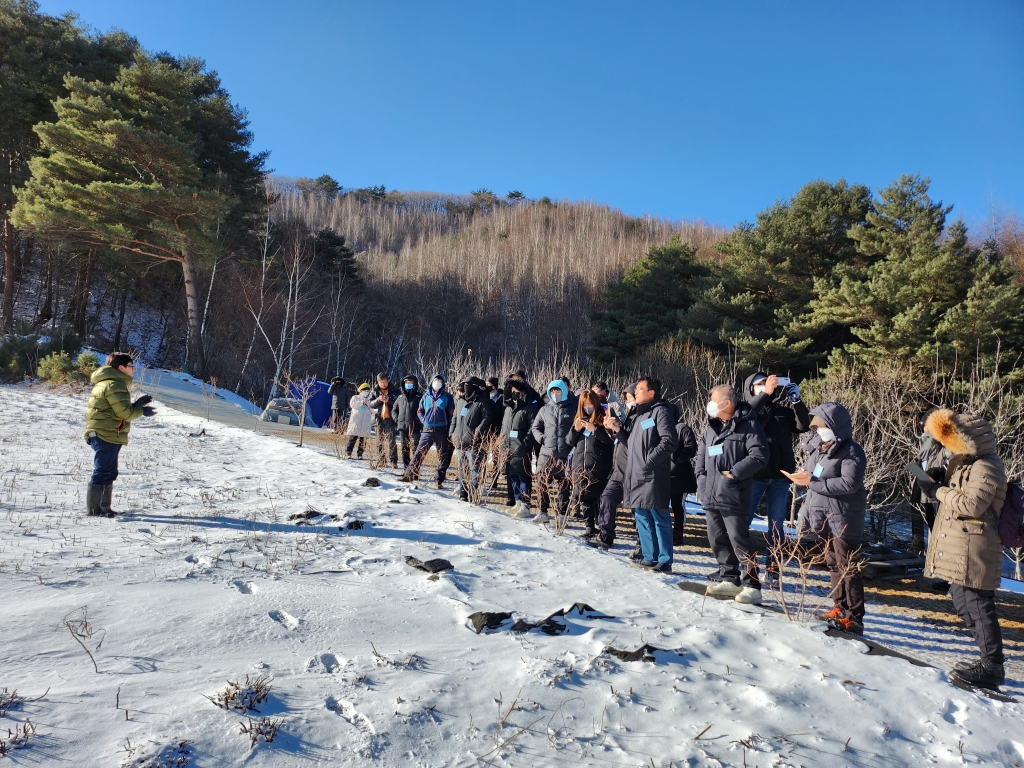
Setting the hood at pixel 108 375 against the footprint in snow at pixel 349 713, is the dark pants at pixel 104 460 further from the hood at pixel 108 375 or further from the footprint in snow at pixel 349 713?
the footprint in snow at pixel 349 713

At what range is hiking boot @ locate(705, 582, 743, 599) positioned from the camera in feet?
14.5

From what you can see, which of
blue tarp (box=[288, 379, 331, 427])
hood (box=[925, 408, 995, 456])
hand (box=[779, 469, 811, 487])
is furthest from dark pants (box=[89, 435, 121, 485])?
blue tarp (box=[288, 379, 331, 427])

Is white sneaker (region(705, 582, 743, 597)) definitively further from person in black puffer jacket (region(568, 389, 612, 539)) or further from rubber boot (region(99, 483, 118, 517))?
rubber boot (region(99, 483, 118, 517))

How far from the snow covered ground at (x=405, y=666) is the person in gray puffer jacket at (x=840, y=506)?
Answer: 1.73 feet

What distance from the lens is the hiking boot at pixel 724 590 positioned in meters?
4.43

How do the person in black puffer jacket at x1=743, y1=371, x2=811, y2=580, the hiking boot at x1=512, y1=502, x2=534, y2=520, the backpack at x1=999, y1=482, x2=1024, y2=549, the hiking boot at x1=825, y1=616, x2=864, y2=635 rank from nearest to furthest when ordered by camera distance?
the backpack at x1=999, y1=482, x2=1024, y2=549, the hiking boot at x1=825, y1=616, x2=864, y2=635, the person in black puffer jacket at x1=743, y1=371, x2=811, y2=580, the hiking boot at x1=512, y1=502, x2=534, y2=520

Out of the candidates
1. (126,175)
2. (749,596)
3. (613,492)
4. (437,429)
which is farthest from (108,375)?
(126,175)

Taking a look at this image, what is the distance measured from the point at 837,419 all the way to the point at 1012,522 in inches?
45.5

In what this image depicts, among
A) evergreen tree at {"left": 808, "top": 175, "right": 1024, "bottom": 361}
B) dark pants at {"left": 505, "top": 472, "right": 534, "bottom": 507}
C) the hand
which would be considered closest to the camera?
the hand

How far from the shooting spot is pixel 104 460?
A: 518 centimetres

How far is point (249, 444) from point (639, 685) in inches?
354

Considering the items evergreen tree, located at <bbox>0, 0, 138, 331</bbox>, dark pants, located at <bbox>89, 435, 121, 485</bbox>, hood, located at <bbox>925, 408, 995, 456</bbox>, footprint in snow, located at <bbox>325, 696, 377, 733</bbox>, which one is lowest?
→ footprint in snow, located at <bbox>325, 696, 377, 733</bbox>

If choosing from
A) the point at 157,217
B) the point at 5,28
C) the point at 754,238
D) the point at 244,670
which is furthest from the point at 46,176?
the point at 754,238

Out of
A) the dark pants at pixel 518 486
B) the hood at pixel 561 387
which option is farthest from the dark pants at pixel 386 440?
the hood at pixel 561 387
